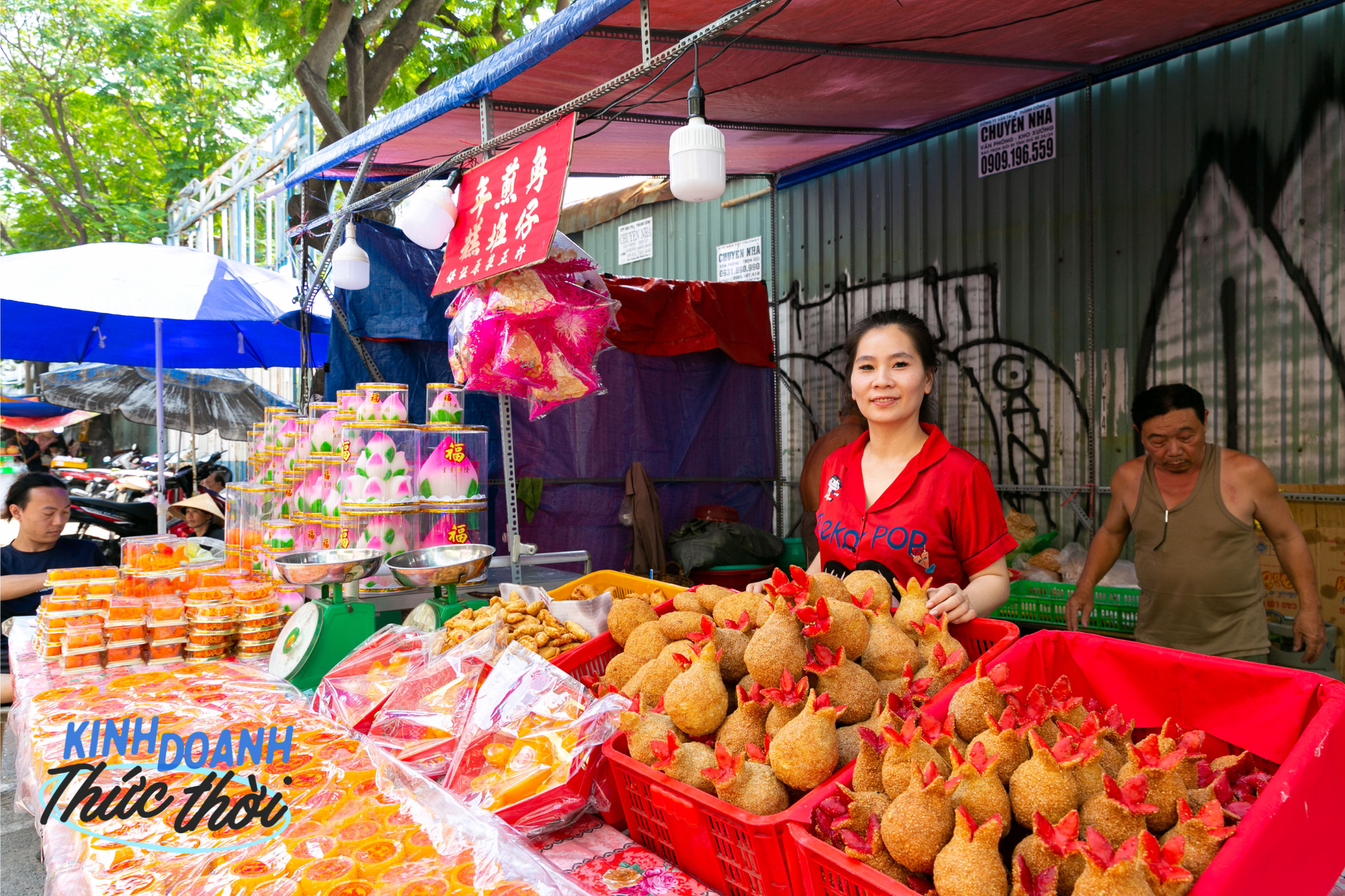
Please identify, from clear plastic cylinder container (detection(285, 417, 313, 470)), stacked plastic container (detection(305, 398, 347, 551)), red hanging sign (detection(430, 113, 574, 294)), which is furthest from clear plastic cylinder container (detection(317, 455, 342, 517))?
red hanging sign (detection(430, 113, 574, 294))

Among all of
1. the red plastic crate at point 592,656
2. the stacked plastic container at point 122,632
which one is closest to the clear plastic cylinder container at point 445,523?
the stacked plastic container at point 122,632

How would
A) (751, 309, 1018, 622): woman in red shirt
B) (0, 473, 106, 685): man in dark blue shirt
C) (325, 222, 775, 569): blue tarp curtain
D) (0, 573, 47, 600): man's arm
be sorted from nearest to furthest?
(751, 309, 1018, 622): woman in red shirt < (0, 573, 47, 600): man's arm < (0, 473, 106, 685): man in dark blue shirt < (325, 222, 775, 569): blue tarp curtain

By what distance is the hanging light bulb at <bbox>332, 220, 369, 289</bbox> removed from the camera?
13.5 feet

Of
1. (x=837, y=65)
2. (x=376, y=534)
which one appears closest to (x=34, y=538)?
(x=376, y=534)

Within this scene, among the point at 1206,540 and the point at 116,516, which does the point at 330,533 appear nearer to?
the point at 1206,540

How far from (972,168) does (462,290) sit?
3.44 metres

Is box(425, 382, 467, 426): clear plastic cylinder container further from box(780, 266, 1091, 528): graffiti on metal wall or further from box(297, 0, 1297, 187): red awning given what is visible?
box(780, 266, 1091, 528): graffiti on metal wall

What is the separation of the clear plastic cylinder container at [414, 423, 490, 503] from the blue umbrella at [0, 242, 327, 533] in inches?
73.2

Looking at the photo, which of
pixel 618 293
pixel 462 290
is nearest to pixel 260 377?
pixel 618 293

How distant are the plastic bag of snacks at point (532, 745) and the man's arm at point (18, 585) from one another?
3762mm

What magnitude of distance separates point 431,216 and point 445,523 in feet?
4.06

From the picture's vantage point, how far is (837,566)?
242 centimetres

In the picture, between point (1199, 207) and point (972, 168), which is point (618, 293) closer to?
point (972, 168)

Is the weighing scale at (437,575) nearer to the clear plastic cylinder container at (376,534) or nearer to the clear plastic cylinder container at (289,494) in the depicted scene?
the clear plastic cylinder container at (376,534)
